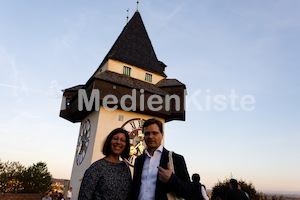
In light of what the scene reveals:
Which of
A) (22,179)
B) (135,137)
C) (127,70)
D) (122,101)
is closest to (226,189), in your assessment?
(135,137)

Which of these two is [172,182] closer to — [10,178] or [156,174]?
[156,174]

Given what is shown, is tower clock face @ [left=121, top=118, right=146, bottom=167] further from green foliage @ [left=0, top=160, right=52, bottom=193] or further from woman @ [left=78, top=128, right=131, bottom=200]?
green foliage @ [left=0, top=160, right=52, bottom=193]

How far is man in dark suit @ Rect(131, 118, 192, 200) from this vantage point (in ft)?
7.80

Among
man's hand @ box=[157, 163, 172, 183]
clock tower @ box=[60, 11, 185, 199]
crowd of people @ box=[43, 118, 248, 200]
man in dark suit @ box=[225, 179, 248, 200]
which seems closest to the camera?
man's hand @ box=[157, 163, 172, 183]

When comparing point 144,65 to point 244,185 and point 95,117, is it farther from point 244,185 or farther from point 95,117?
point 244,185

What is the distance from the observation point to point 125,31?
63.0 feet

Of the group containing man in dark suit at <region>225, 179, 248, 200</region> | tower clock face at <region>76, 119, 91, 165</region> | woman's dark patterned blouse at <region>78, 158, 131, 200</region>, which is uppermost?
tower clock face at <region>76, 119, 91, 165</region>

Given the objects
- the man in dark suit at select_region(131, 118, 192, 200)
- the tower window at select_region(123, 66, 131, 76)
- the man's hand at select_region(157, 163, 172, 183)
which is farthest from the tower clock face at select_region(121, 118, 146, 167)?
the man's hand at select_region(157, 163, 172, 183)

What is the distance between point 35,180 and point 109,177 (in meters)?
41.3

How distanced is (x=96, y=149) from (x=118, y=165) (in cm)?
1068

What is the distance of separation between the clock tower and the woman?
10513 millimetres

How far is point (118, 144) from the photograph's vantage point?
116 inches

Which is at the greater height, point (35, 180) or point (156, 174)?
point (156, 174)

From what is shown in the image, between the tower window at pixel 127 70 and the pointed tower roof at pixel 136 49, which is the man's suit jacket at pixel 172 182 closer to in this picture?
the tower window at pixel 127 70
